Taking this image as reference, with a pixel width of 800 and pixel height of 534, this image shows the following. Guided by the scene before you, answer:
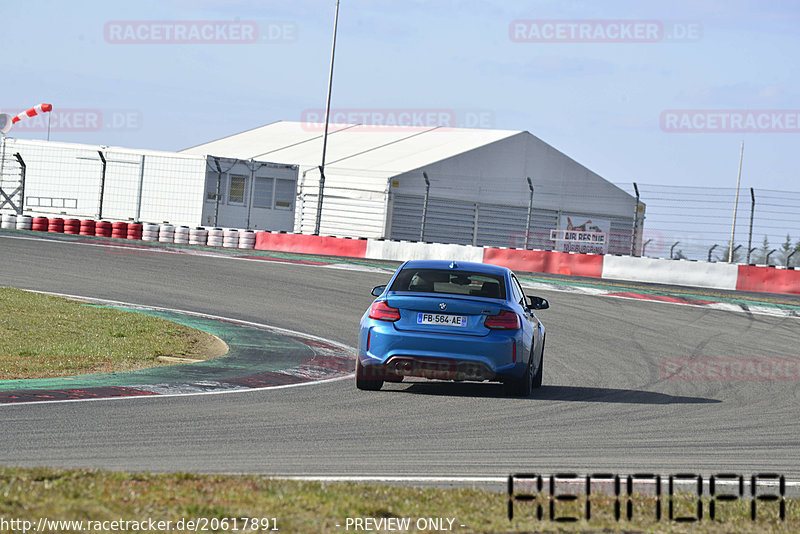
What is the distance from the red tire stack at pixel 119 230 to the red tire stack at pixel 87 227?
0.67 m

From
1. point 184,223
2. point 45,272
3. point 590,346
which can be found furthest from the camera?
point 184,223

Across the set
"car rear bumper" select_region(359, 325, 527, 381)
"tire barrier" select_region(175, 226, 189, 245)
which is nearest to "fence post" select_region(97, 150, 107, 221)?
"tire barrier" select_region(175, 226, 189, 245)

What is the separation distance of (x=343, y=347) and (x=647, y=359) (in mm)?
4073

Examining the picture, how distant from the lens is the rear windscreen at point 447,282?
10695 mm

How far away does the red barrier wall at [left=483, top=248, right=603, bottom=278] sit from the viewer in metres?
29.7

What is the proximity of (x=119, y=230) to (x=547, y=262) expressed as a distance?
43.6 feet

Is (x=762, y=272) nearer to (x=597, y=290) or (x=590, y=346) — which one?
(x=597, y=290)

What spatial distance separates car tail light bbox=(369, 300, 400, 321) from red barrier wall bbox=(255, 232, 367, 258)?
21257 mm

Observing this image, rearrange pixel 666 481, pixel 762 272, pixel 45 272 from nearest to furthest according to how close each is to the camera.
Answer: pixel 666 481 < pixel 45 272 < pixel 762 272

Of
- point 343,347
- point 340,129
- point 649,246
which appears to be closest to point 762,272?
point 649,246

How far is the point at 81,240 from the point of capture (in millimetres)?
31078

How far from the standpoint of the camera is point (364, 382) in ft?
34.6

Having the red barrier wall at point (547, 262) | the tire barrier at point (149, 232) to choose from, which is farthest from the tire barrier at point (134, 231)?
the red barrier wall at point (547, 262)

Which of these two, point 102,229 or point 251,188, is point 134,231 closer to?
point 102,229
